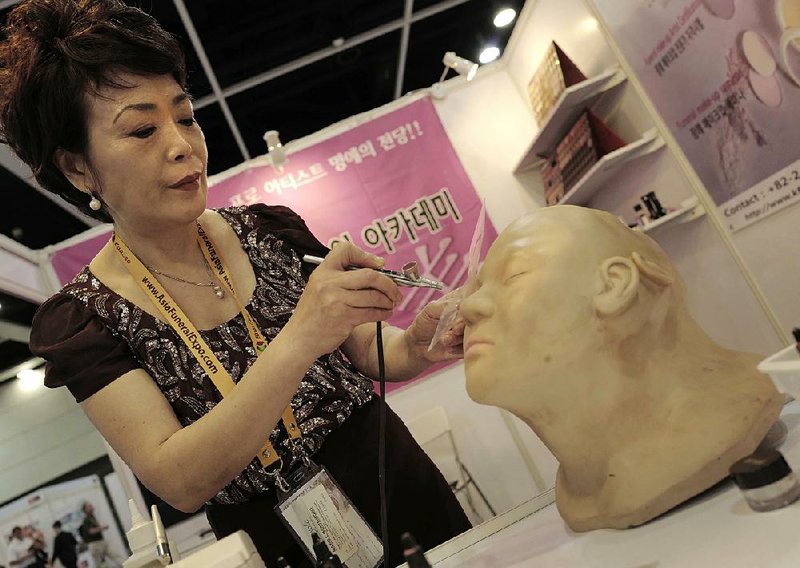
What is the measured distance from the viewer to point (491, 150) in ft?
10.4

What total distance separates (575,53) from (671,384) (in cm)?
236

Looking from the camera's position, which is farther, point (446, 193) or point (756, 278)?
point (446, 193)

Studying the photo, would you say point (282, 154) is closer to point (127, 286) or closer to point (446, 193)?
point (446, 193)

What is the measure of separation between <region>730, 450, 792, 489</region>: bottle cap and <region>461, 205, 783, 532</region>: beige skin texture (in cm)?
8

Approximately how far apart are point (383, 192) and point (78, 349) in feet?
7.37

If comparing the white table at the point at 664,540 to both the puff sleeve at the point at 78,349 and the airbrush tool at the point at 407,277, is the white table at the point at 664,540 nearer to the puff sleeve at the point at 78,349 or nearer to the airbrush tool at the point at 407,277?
the airbrush tool at the point at 407,277

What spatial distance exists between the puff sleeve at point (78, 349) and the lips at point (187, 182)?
266mm

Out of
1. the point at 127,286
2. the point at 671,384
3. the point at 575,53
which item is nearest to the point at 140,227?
the point at 127,286

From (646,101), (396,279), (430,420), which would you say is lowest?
(430,420)

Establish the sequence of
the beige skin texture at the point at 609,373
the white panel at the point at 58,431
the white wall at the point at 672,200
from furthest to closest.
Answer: the white panel at the point at 58,431 < the white wall at the point at 672,200 < the beige skin texture at the point at 609,373

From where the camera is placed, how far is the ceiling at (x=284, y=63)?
11.6 ft

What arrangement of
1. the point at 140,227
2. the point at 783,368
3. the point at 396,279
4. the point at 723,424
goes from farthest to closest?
the point at 140,227, the point at 396,279, the point at 723,424, the point at 783,368

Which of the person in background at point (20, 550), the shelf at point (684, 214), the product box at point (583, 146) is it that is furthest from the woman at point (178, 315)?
the person in background at point (20, 550)

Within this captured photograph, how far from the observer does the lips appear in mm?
968
